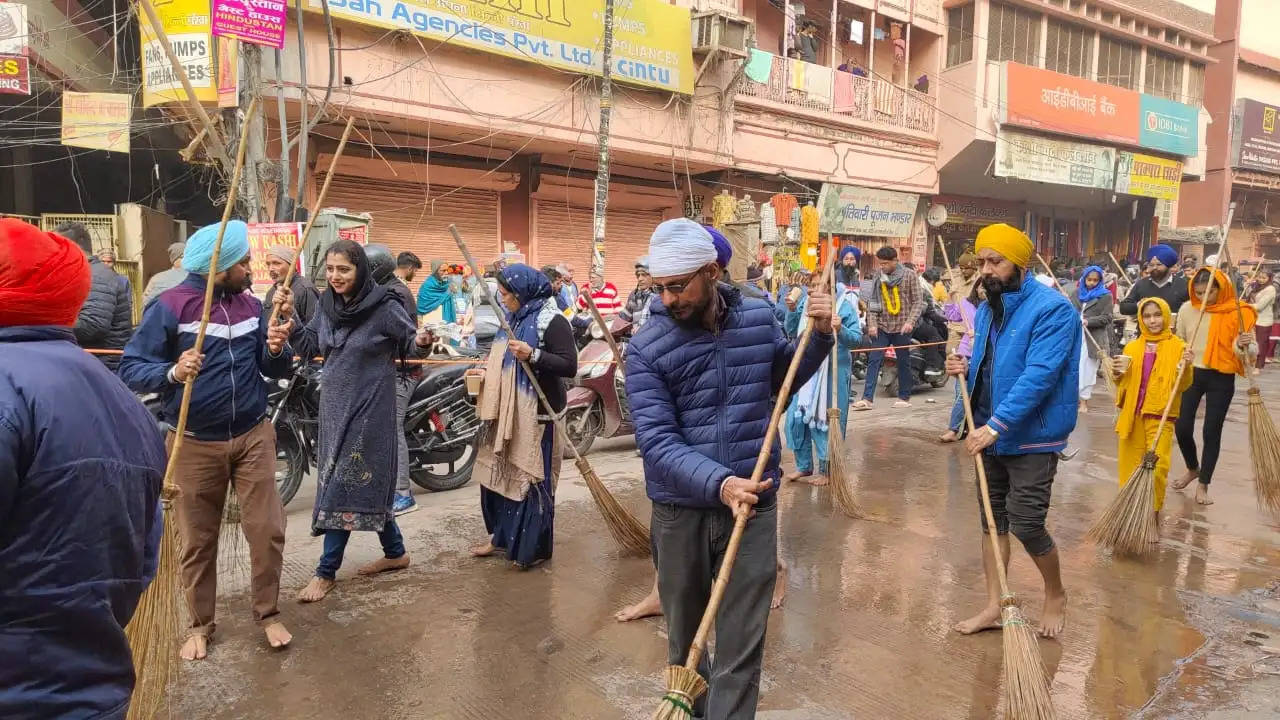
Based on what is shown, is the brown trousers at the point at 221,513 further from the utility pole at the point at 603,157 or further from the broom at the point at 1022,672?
the utility pole at the point at 603,157

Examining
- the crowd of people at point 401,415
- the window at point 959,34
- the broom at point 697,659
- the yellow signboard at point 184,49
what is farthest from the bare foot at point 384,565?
the window at point 959,34

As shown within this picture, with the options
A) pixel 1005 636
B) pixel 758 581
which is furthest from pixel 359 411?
pixel 1005 636

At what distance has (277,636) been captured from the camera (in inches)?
139

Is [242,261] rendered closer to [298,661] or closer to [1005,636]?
[298,661]

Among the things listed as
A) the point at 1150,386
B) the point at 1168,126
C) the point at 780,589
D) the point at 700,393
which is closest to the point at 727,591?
the point at 700,393

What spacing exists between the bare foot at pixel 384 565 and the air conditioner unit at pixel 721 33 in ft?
39.9

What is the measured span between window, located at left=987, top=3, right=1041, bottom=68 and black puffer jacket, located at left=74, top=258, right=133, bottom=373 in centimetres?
1858

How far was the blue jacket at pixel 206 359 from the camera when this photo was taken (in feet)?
11.0

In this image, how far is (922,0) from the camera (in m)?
19.0

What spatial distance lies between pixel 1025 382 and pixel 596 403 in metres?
4.63

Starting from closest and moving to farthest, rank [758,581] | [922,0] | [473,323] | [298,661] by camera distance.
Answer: [758,581] < [298,661] < [473,323] < [922,0]

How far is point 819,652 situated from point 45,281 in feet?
10.2

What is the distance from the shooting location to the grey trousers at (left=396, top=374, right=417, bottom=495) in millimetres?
5496

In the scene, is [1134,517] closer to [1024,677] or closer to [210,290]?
[1024,677]
